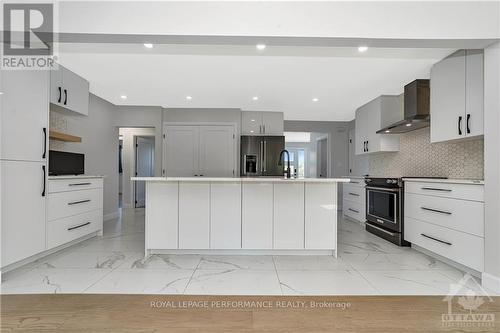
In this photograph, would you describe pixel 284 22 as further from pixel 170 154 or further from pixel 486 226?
pixel 170 154

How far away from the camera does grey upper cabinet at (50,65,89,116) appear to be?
3107mm

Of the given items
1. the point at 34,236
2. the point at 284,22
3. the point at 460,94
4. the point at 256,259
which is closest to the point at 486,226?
the point at 460,94

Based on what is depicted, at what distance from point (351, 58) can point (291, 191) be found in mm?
1745

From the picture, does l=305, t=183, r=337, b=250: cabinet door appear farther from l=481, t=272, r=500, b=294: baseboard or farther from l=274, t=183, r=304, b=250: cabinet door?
l=481, t=272, r=500, b=294: baseboard

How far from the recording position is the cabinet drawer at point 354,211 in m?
4.54

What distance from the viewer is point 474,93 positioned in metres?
2.48

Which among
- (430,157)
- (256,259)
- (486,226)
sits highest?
(430,157)

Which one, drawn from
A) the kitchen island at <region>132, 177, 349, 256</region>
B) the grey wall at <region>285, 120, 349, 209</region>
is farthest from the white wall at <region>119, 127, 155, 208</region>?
the kitchen island at <region>132, 177, 349, 256</region>

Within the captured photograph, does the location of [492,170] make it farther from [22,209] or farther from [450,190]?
[22,209]

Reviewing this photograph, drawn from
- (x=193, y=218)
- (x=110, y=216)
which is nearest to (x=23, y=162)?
(x=193, y=218)

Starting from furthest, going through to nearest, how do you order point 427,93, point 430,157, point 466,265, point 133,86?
point 133,86 < point 430,157 < point 427,93 < point 466,265

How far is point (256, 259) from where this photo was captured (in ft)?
8.87

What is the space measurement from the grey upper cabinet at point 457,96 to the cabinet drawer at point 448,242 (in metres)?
Answer: 1.03

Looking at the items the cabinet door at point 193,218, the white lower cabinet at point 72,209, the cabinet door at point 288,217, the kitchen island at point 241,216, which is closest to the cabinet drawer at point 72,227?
the white lower cabinet at point 72,209
